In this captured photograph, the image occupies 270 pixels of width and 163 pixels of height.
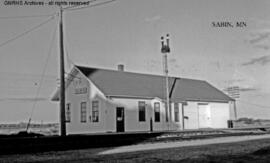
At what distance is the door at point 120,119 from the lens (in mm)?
31844

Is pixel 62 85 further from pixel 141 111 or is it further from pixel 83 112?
pixel 141 111

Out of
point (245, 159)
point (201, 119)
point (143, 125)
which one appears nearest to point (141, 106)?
point (143, 125)

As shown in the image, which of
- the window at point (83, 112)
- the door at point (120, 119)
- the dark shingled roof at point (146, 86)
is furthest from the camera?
the dark shingled roof at point (146, 86)

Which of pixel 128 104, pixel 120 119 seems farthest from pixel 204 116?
pixel 120 119

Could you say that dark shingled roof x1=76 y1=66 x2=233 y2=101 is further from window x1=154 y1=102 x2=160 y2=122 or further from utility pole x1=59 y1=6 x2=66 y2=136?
Result: utility pole x1=59 y1=6 x2=66 y2=136

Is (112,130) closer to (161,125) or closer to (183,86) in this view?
(161,125)

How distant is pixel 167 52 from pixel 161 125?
248 inches

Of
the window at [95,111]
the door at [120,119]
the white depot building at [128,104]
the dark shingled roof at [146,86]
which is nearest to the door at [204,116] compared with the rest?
the white depot building at [128,104]

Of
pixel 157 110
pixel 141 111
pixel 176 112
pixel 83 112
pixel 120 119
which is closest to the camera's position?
pixel 120 119

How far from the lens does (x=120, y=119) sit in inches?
1265

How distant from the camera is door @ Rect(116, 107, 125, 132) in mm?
31844

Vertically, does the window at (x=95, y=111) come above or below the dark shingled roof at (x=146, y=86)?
below

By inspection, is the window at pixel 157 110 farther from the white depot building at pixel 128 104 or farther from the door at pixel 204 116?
the door at pixel 204 116

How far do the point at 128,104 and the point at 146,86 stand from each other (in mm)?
4763
